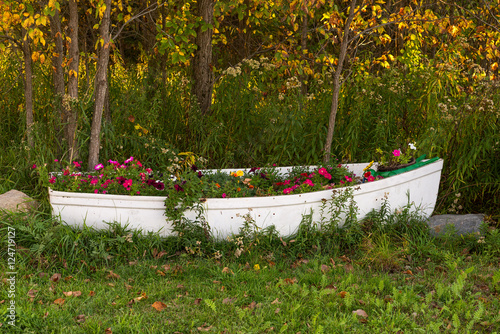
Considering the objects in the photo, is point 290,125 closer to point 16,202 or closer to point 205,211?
point 205,211

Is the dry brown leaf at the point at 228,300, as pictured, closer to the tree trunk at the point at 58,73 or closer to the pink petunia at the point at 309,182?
the pink petunia at the point at 309,182

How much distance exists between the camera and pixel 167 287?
3314mm

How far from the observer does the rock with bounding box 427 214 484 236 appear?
4379mm

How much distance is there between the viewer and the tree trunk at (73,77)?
15.6ft

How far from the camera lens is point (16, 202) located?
14.0 feet

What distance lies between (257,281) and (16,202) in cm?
247

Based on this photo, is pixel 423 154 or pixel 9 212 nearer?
pixel 9 212

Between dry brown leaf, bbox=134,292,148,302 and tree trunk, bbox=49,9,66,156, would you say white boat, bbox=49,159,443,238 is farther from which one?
tree trunk, bbox=49,9,66,156

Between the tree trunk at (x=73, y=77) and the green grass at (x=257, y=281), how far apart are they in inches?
37.3

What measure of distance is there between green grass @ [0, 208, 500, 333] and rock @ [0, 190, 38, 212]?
0.15m

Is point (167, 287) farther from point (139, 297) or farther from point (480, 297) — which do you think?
point (480, 297)

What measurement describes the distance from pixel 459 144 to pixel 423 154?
15.5 inches

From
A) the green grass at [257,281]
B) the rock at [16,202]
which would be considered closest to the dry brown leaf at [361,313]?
the green grass at [257,281]

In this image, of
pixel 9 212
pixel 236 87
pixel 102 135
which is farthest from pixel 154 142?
pixel 9 212
